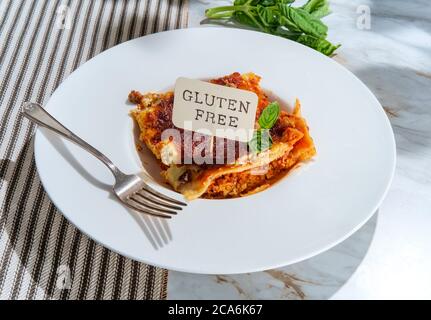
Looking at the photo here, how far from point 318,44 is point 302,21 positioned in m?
0.10

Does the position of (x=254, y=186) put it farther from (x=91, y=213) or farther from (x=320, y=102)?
(x=91, y=213)

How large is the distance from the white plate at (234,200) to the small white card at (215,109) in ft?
0.55

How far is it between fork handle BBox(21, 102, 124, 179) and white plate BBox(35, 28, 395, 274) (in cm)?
2

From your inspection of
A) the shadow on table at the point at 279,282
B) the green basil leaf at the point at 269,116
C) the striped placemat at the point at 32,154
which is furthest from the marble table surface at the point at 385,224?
the green basil leaf at the point at 269,116

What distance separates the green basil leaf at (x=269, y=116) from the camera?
1325 millimetres

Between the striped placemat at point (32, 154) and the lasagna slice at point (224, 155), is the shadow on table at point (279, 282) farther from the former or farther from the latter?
the lasagna slice at point (224, 155)

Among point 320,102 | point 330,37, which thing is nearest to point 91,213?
point 320,102

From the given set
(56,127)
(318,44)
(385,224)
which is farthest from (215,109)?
(318,44)

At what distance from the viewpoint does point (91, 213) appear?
3.60ft

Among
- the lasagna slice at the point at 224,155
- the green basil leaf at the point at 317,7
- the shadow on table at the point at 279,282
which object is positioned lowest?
the shadow on table at the point at 279,282

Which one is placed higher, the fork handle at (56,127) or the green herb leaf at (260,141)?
the fork handle at (56,127)

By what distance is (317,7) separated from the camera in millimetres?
1926

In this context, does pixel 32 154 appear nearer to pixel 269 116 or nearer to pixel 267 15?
pixel 269 116

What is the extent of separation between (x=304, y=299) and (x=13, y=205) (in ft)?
2.49
